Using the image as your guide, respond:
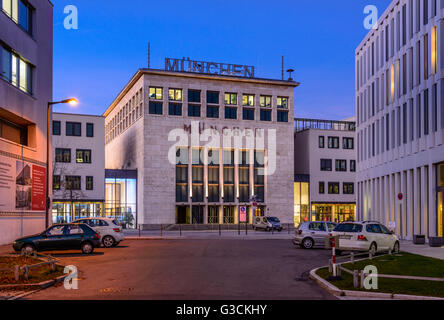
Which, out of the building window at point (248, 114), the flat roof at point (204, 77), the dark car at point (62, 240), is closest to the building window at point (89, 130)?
the flat roof at point (204, 77)

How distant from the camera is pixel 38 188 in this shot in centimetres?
3419

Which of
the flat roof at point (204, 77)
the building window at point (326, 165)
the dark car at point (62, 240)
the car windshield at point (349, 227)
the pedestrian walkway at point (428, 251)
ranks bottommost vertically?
the pedestrian walkway at point (428, 251)

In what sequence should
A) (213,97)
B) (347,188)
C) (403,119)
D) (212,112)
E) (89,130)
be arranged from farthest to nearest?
1. (347,188)
2. (213,97)
3. (212,112)
4. (89,130)
5. (403,119)

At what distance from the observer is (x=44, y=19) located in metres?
35.8

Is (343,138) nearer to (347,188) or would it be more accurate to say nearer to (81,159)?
(347,188)

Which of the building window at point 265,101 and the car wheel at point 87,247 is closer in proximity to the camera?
the car wheel at point 87,247

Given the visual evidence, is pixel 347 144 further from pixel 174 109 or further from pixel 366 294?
pixel 366 294

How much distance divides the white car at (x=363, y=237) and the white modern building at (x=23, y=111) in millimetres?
18089

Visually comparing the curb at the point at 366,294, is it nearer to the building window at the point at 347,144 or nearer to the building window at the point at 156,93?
the building window at the point at 156,93

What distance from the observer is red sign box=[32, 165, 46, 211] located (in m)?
33.3

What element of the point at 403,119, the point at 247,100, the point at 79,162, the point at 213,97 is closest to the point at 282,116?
the point at 247,100

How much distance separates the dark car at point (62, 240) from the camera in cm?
2386

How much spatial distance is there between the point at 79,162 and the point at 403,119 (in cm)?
3741

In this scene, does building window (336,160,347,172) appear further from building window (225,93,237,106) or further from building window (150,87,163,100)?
building window (150,87,163,100)
